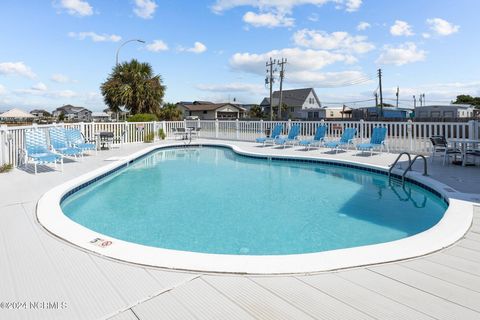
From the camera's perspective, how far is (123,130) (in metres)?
14.6

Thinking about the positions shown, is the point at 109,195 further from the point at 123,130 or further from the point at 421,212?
the point at 123,130

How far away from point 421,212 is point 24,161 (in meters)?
9.06

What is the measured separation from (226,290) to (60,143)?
8.60 metres

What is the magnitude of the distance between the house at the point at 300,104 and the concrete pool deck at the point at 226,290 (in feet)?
146

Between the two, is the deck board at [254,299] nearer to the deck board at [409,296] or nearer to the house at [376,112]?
the deck board at [409,296]

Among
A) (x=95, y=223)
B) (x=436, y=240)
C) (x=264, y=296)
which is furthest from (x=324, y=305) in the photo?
(x=95, y=223)

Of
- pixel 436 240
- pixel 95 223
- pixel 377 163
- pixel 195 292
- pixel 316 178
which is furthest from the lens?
pixel 377 163

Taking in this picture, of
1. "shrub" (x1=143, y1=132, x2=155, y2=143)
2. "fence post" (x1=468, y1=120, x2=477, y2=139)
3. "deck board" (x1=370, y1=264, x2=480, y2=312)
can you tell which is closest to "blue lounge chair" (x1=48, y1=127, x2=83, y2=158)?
"shrub" (x1=143, y1=132, x2=155, y2=143)

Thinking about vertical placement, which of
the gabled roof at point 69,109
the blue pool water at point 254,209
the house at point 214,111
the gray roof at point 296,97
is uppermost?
the gabled roof at point 69,109

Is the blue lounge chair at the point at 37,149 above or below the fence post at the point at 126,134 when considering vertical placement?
below

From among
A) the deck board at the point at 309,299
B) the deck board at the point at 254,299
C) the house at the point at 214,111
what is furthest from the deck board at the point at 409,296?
the house at the point at 214,111

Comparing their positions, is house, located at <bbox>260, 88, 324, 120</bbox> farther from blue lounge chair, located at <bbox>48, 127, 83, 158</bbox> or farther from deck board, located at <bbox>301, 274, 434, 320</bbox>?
deck board, located at <bbox>301, 274, 434, 320</bbox>

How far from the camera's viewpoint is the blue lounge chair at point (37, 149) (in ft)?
23.4

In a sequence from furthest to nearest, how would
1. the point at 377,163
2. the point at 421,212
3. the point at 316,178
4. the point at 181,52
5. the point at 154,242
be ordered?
1. the point at 181,52
2. the point at 377,163
3. the point at 316,178
4. the point at 421,212
5. the point at 154,242
